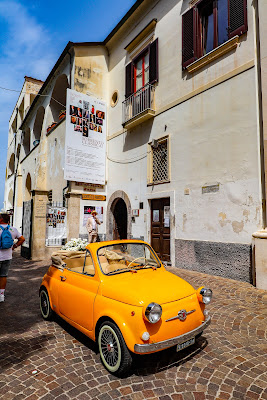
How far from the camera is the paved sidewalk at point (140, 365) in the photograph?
259 centimetres

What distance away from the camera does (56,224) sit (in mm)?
11484

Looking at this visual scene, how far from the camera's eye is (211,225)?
776cm

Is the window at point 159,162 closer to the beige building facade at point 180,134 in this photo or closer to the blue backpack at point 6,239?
the beige building facade at point 180,134

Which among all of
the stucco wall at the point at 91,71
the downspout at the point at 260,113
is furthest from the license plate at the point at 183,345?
the stucco wall at the point at 91,71

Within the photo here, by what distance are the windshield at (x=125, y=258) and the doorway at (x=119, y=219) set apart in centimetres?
825

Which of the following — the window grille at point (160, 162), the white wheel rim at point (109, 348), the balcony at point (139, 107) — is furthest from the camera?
the balcony at point (139, 107)

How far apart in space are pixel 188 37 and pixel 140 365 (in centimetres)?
988

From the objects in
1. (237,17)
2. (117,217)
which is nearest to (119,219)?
(117,217)

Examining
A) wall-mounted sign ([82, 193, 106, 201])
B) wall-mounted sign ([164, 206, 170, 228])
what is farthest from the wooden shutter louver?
wall-mounted sign ([82, 193, 106, 201])

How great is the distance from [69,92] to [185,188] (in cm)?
722

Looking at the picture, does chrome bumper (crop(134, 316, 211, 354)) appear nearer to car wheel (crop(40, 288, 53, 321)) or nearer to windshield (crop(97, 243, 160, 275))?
windshield (crop(97, 243, 160, 275))

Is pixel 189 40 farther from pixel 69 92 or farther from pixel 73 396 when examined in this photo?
pixel 73 396

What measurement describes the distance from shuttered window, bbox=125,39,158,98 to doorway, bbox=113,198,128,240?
5.23m

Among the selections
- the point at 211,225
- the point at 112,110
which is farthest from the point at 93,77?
the point at 211,225
